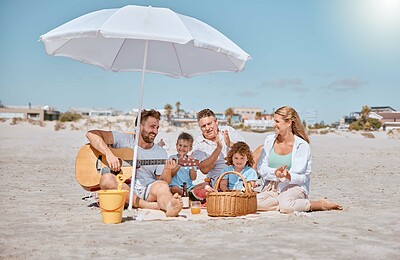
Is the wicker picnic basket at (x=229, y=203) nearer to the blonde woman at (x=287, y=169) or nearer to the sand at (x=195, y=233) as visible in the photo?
the sand at (x=195, y=233)

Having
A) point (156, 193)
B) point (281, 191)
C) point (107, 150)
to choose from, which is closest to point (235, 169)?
point (281, 191)

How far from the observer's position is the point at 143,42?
7422 mm

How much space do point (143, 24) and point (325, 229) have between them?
2.73m

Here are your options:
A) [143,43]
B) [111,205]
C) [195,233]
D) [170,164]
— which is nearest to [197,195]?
[170,164]

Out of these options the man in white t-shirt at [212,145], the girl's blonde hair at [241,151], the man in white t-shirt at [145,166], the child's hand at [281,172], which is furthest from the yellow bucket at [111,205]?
the child's hand at [281,172]

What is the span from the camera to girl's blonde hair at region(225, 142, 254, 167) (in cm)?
677

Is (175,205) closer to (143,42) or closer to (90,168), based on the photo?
(90,168)

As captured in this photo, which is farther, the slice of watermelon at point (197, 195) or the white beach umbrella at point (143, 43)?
the slice of watermelon at point (197, 195)

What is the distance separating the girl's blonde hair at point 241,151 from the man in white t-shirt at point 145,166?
2.46 feet

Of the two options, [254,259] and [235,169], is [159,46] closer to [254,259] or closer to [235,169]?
[235,169]

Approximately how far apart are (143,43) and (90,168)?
1846 mm

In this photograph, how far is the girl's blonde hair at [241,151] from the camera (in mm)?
6770

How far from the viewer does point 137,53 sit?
7.46 meters

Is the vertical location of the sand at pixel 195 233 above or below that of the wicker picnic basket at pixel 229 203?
below
